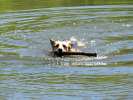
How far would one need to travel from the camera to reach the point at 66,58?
13.5 meters

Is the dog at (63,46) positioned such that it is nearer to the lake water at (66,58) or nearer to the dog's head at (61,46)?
the dog's head at (61,46)

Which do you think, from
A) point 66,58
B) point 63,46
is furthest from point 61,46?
point 66,58

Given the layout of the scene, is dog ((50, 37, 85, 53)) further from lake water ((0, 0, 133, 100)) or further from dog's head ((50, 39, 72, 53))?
lake water ((0, 0, 133, 100))

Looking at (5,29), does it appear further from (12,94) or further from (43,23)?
(12,94)

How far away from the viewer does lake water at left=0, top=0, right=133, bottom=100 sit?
35.4ft

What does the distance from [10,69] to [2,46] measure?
7.91 feet

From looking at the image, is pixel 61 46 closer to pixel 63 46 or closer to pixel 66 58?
pixel 63 46

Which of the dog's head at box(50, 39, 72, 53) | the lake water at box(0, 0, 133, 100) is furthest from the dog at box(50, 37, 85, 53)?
the lake water at box(0, 0, 133, 100)

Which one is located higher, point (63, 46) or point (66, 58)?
point (63, 46)

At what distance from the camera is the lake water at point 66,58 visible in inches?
425

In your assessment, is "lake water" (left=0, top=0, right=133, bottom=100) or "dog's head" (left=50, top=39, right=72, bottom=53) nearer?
"lake water" (left=0, top=0, right=133, bottom=100)

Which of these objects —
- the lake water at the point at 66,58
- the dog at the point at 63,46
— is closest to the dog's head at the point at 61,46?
the dog at the point at 63,46

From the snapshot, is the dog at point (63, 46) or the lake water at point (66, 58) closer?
the lake water at point (66, 58)

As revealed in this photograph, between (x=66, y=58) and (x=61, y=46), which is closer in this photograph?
(x=66, y=58)
